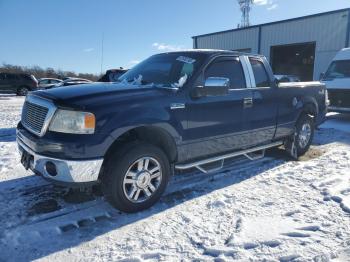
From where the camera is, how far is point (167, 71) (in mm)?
4363

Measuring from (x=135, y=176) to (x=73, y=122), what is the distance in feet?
2.96

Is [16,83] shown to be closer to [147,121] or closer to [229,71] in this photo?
[229,71]

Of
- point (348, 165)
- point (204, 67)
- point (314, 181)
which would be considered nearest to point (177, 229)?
point (204, 67)

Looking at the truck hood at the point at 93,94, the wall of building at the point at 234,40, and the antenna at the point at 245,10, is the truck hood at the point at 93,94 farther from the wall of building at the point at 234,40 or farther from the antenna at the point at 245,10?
the antenna at the point at 245,10

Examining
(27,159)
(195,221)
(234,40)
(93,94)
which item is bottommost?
(195,221)

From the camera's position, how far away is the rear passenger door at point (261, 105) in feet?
16.1

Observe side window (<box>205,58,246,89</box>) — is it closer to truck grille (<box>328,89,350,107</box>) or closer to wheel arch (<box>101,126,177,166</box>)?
wheel arch (<box>101,126,177,166</box>)

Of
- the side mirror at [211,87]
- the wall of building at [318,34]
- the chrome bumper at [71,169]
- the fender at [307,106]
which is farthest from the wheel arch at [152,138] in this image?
the wall of building at [318,34]

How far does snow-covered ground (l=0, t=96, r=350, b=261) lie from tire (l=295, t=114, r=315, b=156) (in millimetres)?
1046

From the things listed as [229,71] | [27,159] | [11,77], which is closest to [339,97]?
[229,71]

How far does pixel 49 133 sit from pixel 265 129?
132 inches

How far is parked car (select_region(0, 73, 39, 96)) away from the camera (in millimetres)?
23828

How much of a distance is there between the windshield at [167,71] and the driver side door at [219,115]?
9.3 inches

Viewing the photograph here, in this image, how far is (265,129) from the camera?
5.21 metres
